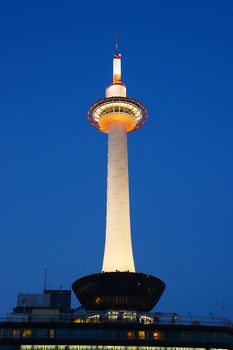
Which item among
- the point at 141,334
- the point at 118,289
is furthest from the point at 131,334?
the point at 118,289

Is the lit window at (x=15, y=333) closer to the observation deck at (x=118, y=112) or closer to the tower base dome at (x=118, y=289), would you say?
the tower base dome at (x=118, y=289)

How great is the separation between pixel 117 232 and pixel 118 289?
15.3 meters

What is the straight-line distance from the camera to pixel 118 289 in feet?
351

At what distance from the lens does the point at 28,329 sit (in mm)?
95562

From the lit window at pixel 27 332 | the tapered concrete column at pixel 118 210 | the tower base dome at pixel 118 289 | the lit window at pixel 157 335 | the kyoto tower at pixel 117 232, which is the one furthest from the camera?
the tapered concrete column at pixel 118 210

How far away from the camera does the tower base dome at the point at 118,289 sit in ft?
349


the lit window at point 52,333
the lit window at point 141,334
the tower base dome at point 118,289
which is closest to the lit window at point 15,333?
the lit window at point 52,333

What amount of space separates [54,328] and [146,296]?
20685 mm

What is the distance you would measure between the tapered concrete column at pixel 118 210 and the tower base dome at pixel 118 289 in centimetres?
797

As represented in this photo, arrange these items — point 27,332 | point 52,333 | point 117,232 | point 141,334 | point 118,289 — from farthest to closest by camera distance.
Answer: point 117,232 → point 118,289 → point 141,334 → point 27,332 → point 52,333

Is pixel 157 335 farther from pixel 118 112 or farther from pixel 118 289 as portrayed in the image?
pixel 118 112

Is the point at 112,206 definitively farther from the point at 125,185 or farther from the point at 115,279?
the point at 115,279

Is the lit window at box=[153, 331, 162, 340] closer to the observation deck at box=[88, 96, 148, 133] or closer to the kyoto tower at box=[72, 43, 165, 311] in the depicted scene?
the kyoto tower at box=[72, 43, 165, 311]

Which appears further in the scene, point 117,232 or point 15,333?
point 117,232
